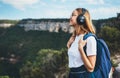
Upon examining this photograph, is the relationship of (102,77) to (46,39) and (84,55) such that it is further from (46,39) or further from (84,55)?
(46,39)

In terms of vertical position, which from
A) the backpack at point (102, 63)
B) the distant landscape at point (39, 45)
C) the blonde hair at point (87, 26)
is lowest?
the distant landscape at point (39, 45)

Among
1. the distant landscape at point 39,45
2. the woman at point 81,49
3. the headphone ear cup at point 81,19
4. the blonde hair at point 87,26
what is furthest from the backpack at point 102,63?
the distant landscape at point 39,45

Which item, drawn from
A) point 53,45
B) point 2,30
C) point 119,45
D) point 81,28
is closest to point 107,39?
point 119,45

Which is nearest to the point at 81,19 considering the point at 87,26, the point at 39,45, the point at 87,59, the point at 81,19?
the point at 81,19

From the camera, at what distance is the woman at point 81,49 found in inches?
189

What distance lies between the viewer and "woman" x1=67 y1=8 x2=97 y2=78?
189 inches

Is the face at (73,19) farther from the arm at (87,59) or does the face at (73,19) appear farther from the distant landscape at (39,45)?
the distant landscape at (39,45)

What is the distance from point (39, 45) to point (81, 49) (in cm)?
13141

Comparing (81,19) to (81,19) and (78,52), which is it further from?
(78,52)

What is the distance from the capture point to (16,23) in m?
189

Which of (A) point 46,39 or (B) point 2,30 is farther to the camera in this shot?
(B) point 2,30

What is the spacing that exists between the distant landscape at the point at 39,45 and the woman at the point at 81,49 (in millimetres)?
50105

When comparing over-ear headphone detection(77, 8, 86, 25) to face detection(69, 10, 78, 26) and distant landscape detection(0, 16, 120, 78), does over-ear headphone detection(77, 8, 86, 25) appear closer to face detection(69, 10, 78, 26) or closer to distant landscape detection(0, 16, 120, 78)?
face detection(69, 10, 78, 26)

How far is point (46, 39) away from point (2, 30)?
40.9 m
